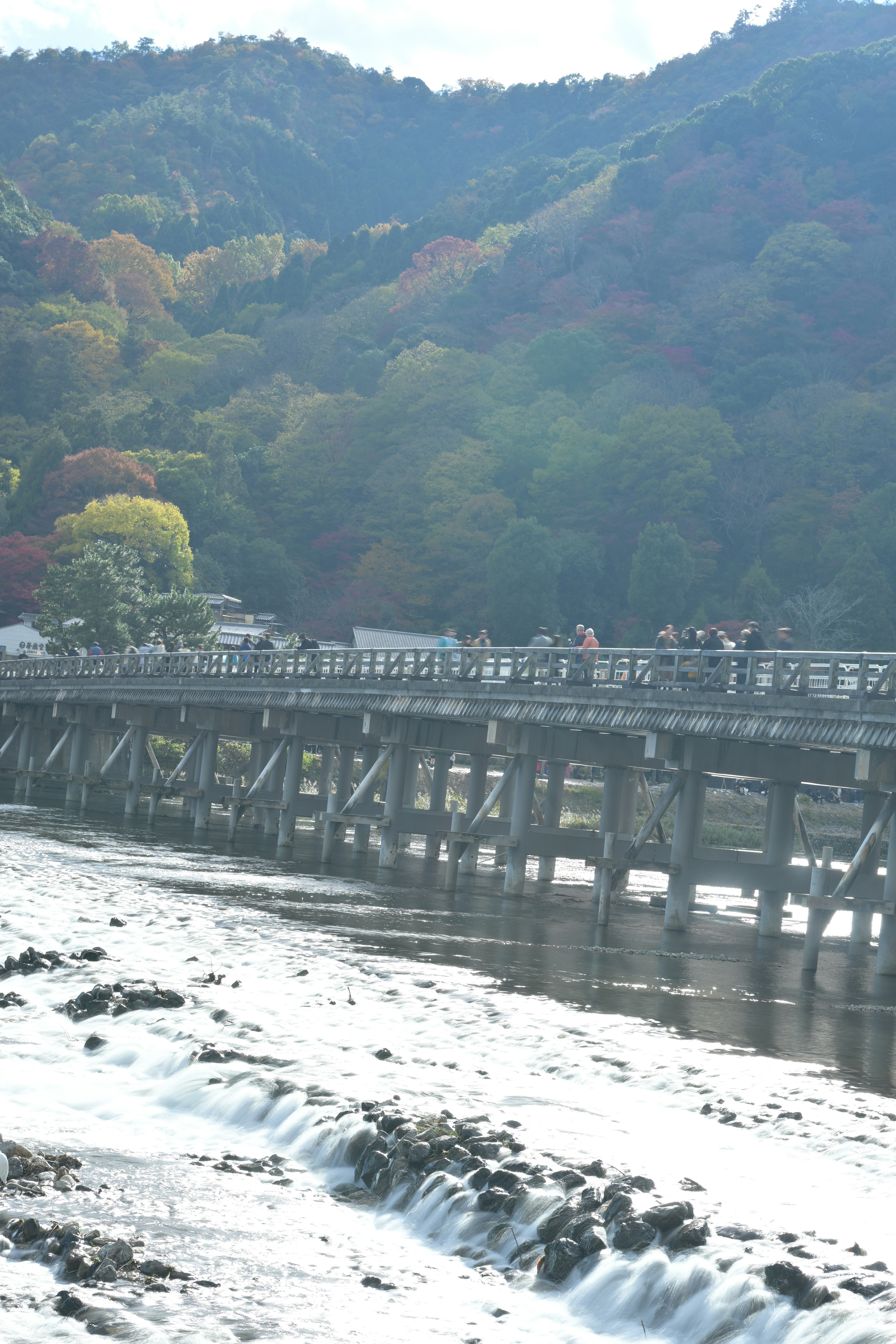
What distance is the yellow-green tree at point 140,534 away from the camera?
79.3 metres

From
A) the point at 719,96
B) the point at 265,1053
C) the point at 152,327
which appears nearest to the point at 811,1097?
the point at 265,1053

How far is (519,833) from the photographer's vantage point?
26.2 m

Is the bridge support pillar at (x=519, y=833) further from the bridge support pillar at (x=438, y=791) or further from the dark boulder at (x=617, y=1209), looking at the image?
the dark boulder at (x=617, y=1209)

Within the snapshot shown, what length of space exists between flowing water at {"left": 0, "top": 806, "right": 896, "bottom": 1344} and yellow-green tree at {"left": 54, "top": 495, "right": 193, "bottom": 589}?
203 ft

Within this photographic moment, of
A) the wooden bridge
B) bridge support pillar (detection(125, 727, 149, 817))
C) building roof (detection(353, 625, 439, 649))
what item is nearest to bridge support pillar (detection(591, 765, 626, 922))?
the wooden bridge

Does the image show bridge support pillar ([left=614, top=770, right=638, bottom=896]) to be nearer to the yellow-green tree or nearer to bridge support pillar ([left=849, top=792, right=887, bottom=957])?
bridge support pillar ([left=849, top=792, right=887, bottom=957])

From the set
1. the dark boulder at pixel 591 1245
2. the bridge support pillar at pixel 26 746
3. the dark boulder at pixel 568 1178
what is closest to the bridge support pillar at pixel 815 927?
the dark boulder at pixel 568 1178

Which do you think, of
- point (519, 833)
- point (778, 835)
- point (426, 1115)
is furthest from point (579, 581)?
point (426, 1115)

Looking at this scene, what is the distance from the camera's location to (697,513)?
72688mm

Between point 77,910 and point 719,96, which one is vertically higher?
point 719,96

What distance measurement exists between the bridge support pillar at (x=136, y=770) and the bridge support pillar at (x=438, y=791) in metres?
9.43

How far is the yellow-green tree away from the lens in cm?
7931

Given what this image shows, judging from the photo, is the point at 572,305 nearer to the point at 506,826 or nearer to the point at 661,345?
the point at 661,345

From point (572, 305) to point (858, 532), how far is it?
1374 inches
